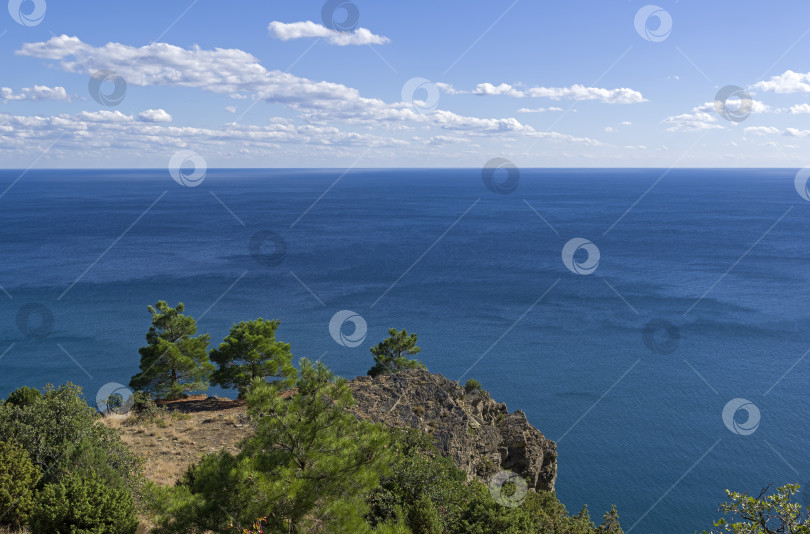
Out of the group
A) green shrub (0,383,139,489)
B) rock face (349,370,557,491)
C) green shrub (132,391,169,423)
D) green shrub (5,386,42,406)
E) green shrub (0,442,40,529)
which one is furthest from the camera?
green shrub (132,391,169,423)

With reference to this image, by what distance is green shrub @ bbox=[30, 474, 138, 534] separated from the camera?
16.1 m

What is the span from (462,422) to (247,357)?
1478cm

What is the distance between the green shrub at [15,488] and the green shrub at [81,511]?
2.90ft

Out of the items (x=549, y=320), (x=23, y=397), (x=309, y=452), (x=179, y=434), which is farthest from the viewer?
(x=549, y=320)

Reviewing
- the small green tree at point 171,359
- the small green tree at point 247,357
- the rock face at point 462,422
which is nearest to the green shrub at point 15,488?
the rock face at point 462,422

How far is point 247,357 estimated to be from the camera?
3503cm

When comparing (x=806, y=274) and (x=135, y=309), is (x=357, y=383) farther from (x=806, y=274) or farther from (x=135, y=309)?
(x=806, y=274)

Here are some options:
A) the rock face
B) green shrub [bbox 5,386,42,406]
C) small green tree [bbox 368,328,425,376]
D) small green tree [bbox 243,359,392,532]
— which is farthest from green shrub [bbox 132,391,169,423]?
small green tree [bbox 243,359,392,532]

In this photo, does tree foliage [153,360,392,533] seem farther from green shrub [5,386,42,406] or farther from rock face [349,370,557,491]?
green shrub [5,386,42,406]

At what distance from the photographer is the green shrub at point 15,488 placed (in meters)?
17.3

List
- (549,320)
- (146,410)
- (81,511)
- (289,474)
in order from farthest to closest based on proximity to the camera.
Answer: (549,320), (146,410), (81,511), (289,474)

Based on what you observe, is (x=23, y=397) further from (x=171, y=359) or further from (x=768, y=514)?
(x=768, y=514)

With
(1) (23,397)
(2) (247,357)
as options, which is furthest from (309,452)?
(2) (247,357)

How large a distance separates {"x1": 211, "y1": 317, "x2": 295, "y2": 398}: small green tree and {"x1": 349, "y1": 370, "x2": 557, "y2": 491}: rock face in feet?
21.0
